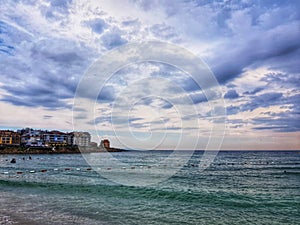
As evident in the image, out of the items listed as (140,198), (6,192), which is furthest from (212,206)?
(6,192)

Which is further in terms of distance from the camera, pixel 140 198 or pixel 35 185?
pixel 35 185

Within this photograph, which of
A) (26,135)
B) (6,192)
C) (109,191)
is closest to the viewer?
(6,192)

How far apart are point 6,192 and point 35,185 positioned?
452 centimetres

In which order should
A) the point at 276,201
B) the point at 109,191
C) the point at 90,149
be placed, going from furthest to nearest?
the point at 90,149
the point at 109,191
the point at 276,201

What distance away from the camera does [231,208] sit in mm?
18203

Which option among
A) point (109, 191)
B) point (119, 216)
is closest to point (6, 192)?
point (109, 191)

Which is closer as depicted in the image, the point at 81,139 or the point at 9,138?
the point at 9,138

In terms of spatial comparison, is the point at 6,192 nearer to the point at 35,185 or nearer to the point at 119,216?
the point at 35,185

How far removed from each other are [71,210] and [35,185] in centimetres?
1238

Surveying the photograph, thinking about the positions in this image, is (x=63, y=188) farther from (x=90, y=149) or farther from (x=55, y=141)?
(x=90, y=149)

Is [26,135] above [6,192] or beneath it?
above

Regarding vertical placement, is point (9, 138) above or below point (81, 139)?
below

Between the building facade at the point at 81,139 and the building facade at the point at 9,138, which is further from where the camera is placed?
the building facade at the point at 81,139

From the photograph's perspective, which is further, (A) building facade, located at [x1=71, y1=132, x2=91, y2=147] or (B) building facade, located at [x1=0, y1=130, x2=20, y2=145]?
(A) building facade, located at [x1=71, y1=132, x2=91, y2=147]
